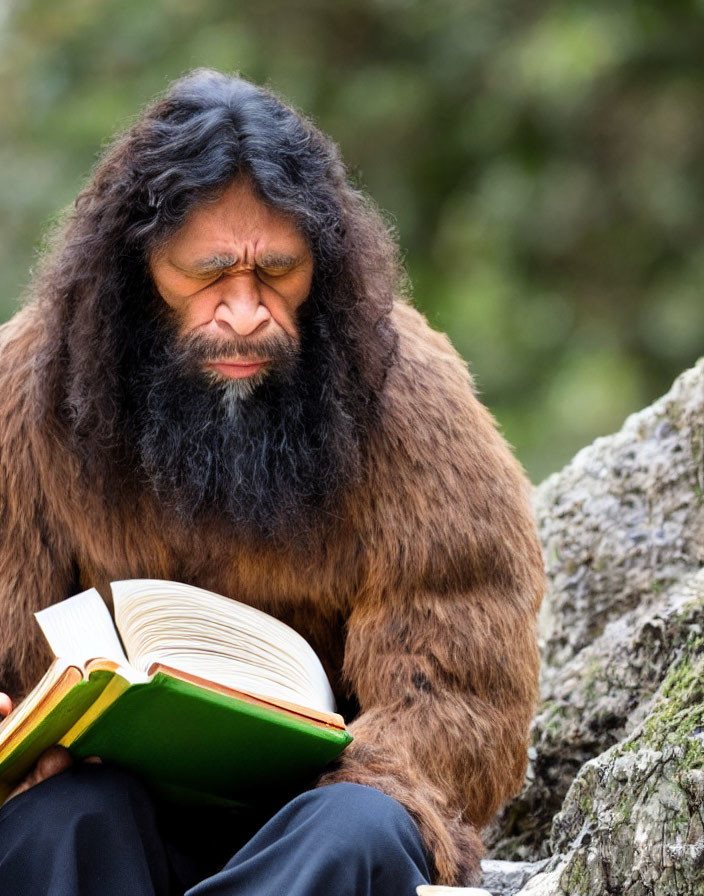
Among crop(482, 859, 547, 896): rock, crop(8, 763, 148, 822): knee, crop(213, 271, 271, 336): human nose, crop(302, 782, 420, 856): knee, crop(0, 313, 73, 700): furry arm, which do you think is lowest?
crop(482, 859, 547, 896): rock

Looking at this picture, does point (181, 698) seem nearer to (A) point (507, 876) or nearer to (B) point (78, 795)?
(B) point (78, 795)

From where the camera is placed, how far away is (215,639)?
130 inches

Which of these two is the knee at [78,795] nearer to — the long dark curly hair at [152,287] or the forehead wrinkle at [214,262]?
the long dark curly hair at [152,287]

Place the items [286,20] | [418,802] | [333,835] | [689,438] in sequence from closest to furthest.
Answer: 1. [333,835]
2. [418,802]
3. [689,438]
4. [286,20]

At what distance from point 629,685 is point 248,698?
58.2 inches

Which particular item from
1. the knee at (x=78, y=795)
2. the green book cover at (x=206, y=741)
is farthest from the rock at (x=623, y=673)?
the knee at (x=78, y=795)

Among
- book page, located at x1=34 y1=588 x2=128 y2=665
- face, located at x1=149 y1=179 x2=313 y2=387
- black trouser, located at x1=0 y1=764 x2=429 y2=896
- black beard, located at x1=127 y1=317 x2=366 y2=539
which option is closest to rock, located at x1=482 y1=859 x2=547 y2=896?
black trouser, located at x1=0 y1=764 x2=429 y2=896

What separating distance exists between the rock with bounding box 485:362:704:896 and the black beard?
2.59 ft

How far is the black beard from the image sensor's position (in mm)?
3629

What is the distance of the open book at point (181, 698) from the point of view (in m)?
3.01

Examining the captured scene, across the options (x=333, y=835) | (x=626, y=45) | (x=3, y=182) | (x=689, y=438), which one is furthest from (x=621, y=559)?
(x=3, y=182)

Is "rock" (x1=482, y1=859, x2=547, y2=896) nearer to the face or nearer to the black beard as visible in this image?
the black beard

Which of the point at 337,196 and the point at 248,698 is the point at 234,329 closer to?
the point at 337,196

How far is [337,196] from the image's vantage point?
3.65 m
